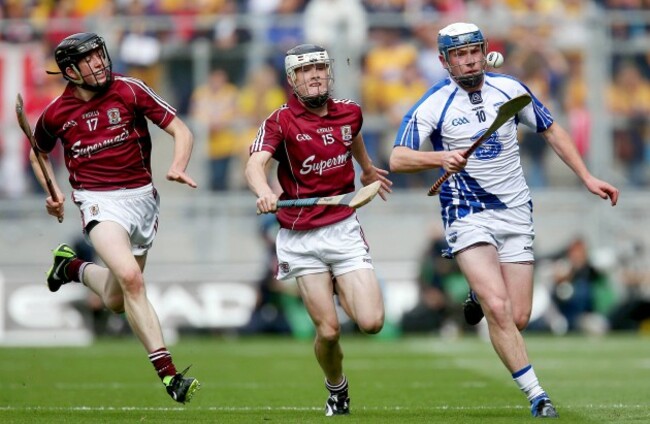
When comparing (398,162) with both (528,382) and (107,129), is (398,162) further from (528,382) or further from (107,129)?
(107,129)

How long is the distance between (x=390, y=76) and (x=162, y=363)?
12.1m

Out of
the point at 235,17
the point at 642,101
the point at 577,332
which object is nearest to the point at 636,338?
the point at 577,332

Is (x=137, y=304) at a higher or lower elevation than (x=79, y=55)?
lower

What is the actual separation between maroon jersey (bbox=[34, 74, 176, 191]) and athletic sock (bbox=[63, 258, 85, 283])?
1.05m

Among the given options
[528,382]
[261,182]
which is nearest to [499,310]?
[528,382]

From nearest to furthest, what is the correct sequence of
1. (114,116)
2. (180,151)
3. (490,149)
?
(490,149), (180,151), (114,116)

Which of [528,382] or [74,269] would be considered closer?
[528,382]

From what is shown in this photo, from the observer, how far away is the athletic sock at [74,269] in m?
10.8

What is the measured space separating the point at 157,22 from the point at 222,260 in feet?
12.4

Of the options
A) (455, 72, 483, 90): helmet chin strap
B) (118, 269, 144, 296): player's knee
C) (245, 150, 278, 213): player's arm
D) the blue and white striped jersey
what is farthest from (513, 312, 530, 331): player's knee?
(118, 269, 144, 296): player's knee

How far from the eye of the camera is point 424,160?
913 cm

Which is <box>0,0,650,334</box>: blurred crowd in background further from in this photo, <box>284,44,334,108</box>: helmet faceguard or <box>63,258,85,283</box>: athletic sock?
<box>284,44,334,108</box>: helmet faceguard

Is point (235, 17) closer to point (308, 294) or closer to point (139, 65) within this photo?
point (139, 65)

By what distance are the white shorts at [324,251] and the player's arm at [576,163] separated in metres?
1.56
